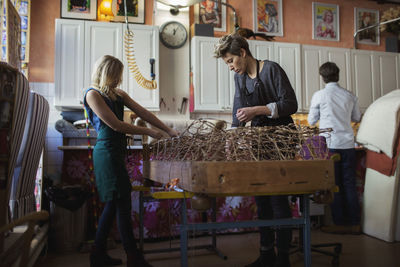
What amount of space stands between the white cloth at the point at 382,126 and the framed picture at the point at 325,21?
7.03 feet

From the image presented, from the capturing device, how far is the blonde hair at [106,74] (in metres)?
2.24

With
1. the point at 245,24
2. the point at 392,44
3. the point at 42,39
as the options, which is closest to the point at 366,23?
the point at 392,44

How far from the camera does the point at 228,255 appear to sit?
9.17ft

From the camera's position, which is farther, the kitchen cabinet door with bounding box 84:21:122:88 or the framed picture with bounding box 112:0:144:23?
the framed picture with bounding box 112:0:144:23

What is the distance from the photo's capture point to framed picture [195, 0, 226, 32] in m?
4.95

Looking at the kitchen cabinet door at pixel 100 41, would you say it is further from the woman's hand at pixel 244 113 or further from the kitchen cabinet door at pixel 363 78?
the kitchen cabinet door at pixel 363 78

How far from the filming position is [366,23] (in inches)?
223

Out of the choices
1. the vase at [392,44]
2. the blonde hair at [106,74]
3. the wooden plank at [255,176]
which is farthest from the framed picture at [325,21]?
the wooden plank at [255,176]

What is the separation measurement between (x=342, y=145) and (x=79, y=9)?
3490 millimetres

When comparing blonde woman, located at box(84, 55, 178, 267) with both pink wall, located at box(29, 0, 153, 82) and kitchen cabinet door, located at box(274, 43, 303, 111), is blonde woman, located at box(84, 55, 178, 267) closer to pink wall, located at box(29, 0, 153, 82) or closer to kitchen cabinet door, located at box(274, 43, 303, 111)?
pink wall, located at box(29, 0, 153, 82)

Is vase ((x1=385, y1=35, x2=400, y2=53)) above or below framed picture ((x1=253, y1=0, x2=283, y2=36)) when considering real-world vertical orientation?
below

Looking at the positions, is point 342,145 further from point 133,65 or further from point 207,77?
point 133,65

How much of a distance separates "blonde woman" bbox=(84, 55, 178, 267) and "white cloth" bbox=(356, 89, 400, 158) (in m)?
2.30

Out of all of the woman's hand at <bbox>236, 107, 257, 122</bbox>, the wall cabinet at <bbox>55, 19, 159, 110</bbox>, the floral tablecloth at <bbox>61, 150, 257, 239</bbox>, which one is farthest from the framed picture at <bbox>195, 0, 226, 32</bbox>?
the woman's hand at <bbox>236, 107, 257, 122</bbox>
